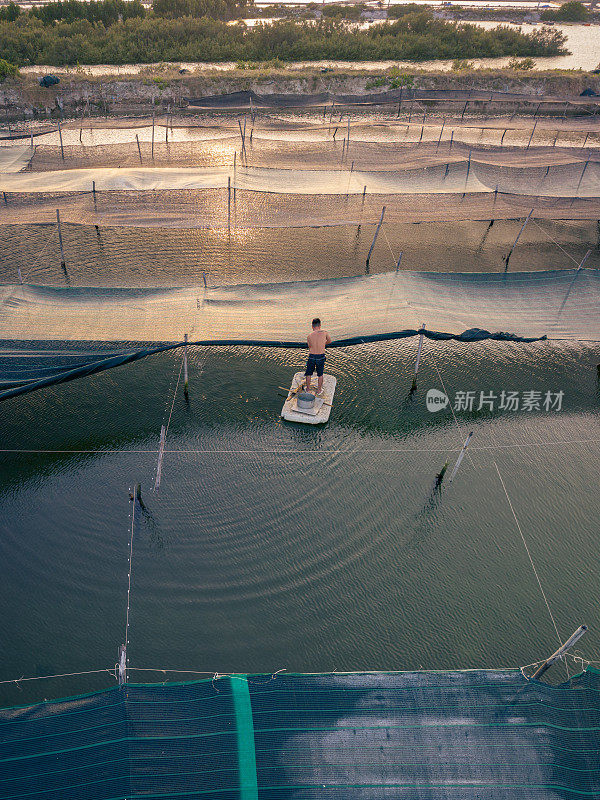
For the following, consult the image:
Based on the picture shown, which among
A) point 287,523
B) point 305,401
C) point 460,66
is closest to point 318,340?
point 305,401

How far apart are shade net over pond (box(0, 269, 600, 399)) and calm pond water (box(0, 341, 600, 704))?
1.68m

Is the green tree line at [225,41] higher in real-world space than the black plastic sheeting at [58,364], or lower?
higher

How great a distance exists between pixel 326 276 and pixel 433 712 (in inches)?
450

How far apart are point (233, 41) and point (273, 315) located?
35.2m

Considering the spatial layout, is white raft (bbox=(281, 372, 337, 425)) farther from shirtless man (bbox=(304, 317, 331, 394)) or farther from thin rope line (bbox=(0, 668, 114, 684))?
thin rope line (bbox=(0, 668, 114, 684))

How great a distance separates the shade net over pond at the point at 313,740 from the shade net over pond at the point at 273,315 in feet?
17.9

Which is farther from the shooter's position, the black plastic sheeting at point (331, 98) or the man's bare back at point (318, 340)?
the black plastic sheeting at point (331, 98)

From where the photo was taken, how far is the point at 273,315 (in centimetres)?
1016

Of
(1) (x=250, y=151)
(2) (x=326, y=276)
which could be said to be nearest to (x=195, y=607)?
(2) (x=326, y=276)

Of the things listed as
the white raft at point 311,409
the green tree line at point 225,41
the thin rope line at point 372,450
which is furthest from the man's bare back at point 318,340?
the green tree line at point 225,41

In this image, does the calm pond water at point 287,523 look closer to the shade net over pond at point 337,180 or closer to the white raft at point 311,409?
the white raft at point 311,409

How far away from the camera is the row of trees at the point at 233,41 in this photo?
3262 centimetres

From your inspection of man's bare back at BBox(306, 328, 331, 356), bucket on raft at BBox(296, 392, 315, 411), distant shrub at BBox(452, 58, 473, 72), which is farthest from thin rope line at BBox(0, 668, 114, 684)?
distant shrub at BBox(452, 58, 473, 72)

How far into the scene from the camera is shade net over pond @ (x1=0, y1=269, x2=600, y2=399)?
896 cm
